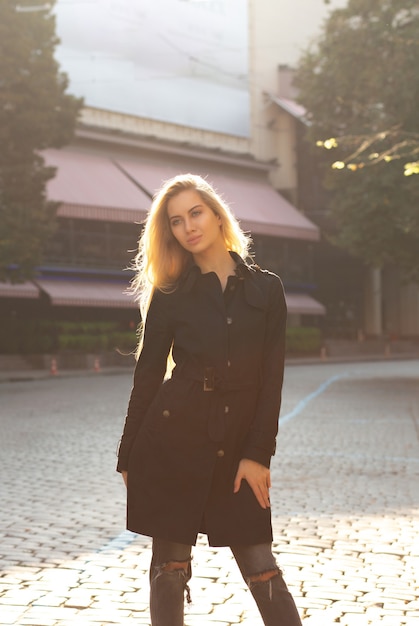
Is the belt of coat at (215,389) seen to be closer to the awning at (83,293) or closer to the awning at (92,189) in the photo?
the awning at (92,189)

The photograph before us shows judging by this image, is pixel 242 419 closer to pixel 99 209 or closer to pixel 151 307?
pixel 151 307

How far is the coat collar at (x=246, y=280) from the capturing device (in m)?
3.62

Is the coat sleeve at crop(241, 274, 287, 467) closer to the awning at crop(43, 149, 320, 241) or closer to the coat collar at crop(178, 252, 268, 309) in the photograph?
the coat collar at crop(178, 252, 268, 309)

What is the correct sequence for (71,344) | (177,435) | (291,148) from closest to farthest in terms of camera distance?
(177,435) → (71,344) → (291,148)

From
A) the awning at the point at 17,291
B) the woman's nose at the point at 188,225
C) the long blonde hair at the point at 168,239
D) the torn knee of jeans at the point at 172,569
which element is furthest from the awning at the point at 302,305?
the torn knee of jeans at the point at 172,569

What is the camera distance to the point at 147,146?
1794 inches

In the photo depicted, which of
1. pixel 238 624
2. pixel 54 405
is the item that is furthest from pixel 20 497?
pixel 54 405

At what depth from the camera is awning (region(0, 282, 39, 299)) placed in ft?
120

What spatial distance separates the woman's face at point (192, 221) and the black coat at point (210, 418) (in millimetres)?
141

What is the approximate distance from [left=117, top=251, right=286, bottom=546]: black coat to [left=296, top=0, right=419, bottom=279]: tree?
68.5 feet

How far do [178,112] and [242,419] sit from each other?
148 feet

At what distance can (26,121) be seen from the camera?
29.2 meters

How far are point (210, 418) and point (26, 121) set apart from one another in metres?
26.7

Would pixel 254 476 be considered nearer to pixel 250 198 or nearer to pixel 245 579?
pixel 245 579
